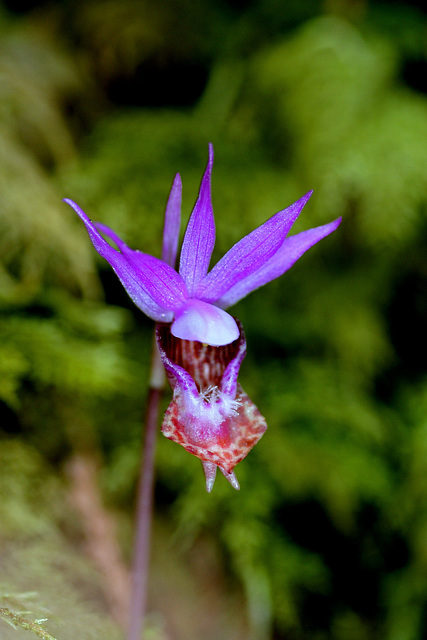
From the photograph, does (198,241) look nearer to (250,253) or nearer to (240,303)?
(250,253)

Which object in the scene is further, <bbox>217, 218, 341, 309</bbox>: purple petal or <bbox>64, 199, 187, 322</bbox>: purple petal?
<bbox>217, 218, 341, 309</bbox>: purple petal

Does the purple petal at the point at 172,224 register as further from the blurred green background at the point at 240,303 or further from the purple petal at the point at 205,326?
the blurred green background at the point at 240,303

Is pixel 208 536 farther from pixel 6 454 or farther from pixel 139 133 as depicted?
pixel 139 133

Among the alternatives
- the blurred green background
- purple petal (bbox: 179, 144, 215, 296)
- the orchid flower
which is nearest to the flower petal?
the orchid flower

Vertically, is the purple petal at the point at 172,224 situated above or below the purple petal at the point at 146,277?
above

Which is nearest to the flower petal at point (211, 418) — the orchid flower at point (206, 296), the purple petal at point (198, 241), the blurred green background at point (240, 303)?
the orchid flower at point (206, 296)

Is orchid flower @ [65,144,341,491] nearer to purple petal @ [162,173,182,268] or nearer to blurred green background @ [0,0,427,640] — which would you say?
purple petal @ [162,173,182,268]

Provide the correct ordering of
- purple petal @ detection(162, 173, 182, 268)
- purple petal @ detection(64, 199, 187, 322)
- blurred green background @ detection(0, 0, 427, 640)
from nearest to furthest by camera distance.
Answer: purple petal @ detection(64, 199, 187, 322), purple petal @ detection(162, 173, 182, 268), blurred green background @ detection(0, 0, 427, 640)
